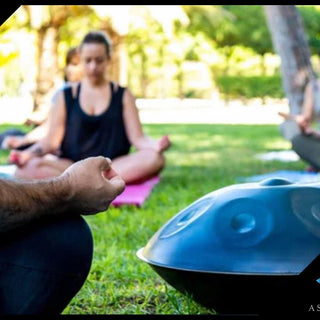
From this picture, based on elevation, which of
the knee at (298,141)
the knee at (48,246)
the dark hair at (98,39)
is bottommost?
the knee at (298,141)

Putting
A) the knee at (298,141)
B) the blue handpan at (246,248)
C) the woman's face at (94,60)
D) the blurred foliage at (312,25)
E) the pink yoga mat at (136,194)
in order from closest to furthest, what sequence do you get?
1. the blue handpan at (246,248)
2. the pink yoga mat at (136,194)
3. the woman's face at (94,60)
4. the knee at (298,141)
5. the blurred foliage at (312,25)

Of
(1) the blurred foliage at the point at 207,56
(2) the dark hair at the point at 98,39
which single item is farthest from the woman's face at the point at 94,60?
(1) the blurred foliage at the point at 207,56

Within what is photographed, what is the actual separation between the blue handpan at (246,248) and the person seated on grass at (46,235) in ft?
1.63

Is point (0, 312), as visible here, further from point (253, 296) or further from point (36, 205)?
point (253, 296)

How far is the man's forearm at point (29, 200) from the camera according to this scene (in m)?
1.51

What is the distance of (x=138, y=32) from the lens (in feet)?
85.3

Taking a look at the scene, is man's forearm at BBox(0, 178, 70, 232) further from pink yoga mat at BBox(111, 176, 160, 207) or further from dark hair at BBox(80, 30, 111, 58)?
dark hair at BBox(80, 30, 111, 58)

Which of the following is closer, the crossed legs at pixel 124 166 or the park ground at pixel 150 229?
the park ground at pixel 150 229

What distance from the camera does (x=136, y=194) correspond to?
4664mm

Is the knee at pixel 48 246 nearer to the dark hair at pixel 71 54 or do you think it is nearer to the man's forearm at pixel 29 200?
the man's forearm at pixel 29 200

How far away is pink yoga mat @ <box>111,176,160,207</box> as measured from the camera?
4348 mm

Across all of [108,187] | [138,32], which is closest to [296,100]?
[108,187]

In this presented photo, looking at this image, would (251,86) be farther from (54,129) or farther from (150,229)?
(150,229)

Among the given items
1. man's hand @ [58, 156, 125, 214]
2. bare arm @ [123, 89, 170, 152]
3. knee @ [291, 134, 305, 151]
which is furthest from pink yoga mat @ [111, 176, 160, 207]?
man's hand @ [58, 156, 125, 214]
